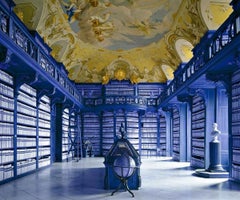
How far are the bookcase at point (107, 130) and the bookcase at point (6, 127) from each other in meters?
14.0

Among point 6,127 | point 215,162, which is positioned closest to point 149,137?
point 215,162

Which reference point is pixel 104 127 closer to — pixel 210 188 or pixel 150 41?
pixel 150 41

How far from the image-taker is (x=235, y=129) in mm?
10195

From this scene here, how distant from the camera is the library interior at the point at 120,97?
8.27 meters

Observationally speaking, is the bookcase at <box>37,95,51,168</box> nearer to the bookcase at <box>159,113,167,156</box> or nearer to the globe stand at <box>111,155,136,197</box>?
the globe stand at <box>111,155,136,197</box>

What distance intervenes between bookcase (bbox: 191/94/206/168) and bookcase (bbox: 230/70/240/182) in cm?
287

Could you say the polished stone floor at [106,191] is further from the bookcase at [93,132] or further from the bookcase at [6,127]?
the bookcase at [93,132]

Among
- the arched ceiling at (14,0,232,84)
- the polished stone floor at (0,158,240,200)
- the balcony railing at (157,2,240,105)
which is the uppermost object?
the arched ceiling at (14,0,232,84)

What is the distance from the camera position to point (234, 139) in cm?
1027

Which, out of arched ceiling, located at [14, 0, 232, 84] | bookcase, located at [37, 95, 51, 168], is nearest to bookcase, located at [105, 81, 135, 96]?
arched ceiling, located at [14, 0, 232, 84]

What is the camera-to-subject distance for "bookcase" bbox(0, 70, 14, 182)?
9375 millimetres

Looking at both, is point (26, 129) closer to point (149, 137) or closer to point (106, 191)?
point (106, 191)

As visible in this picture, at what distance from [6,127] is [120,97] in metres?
14.4

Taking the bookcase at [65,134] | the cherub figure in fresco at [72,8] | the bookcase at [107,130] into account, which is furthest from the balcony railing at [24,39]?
the bookcase at [107,130]
